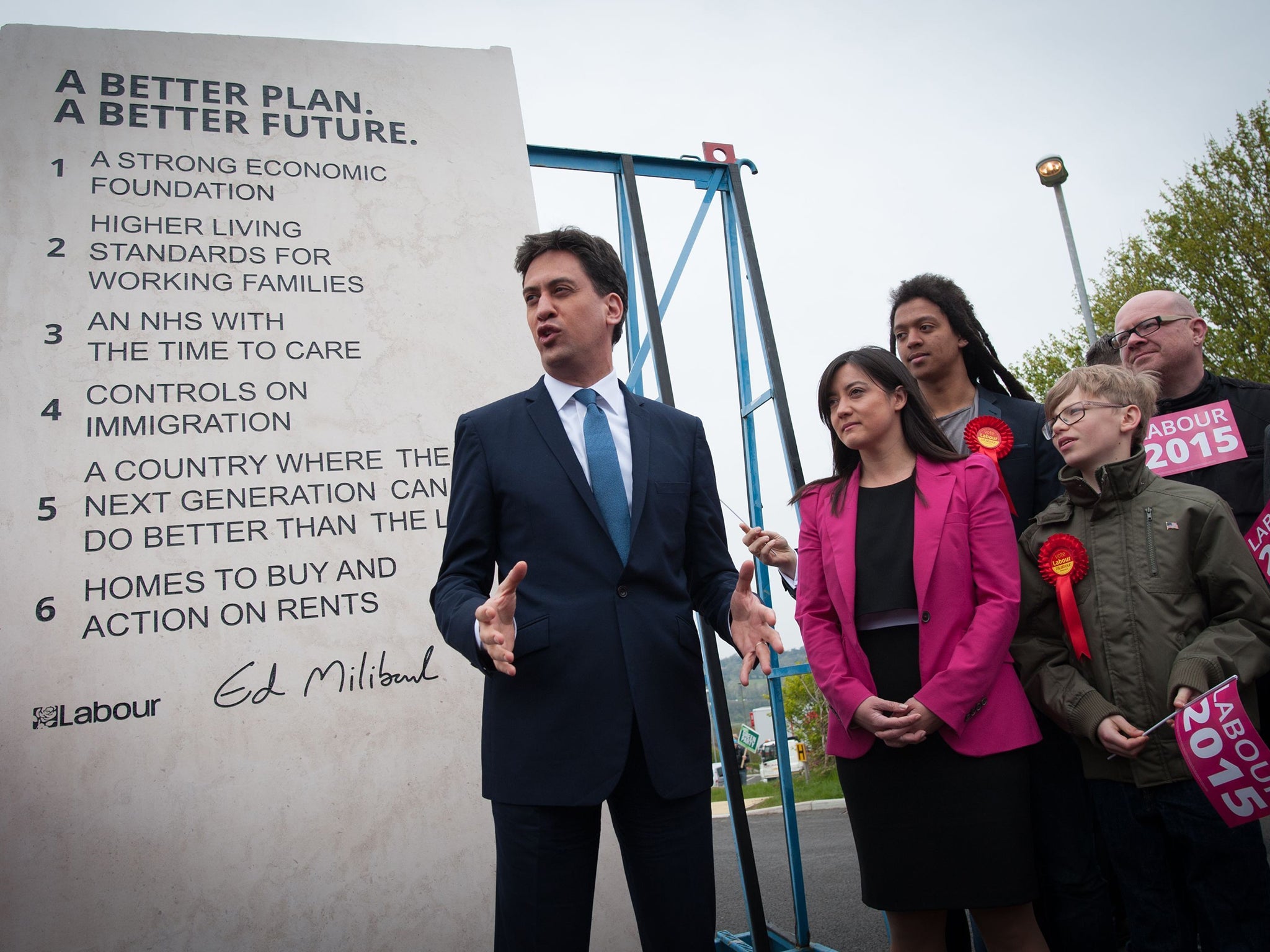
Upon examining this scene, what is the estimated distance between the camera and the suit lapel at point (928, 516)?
203 cm

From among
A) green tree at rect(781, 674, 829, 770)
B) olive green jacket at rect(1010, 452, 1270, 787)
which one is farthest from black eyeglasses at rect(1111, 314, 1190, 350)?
green tree at rect(781, 674, 829, 770)

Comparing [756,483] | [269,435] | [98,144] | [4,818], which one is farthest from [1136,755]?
[98,144]

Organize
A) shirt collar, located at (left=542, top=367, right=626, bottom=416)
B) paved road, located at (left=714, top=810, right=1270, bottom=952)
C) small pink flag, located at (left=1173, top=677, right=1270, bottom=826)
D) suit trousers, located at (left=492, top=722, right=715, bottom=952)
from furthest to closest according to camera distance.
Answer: paved road, located at (left=714, top=810, right=1270, bottom=952)
shirt collar, located at (left=542, top=367, right=626, bottom=416)
small pink flag, located at (left=1173, top=677, right=1270, bottom=826)
suit trousers, located at (left=492, top=722, right=715, bottom=952)

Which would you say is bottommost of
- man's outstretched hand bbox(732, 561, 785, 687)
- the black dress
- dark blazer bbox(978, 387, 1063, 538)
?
the black dress

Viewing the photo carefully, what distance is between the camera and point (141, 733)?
9.34 feet

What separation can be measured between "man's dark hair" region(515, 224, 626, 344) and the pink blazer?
0.83 m

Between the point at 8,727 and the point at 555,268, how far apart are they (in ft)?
7.58

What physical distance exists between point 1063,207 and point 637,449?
10.5 meters

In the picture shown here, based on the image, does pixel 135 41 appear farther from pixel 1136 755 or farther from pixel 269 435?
pixel 1136 755

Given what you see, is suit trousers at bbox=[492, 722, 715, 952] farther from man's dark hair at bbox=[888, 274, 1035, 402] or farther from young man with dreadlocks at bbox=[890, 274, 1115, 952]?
man's dark hair at bbox=[888, 274, 1035, 402]

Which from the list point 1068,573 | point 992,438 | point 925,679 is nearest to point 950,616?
point 925,679

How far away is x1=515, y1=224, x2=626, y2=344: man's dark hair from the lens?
82.0 inches

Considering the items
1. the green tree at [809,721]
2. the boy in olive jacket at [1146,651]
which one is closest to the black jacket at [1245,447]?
the boy in olive jacket at [1146,651]

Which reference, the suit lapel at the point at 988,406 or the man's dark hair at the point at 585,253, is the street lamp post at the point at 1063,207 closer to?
the suit lapel at the point at 988,406
